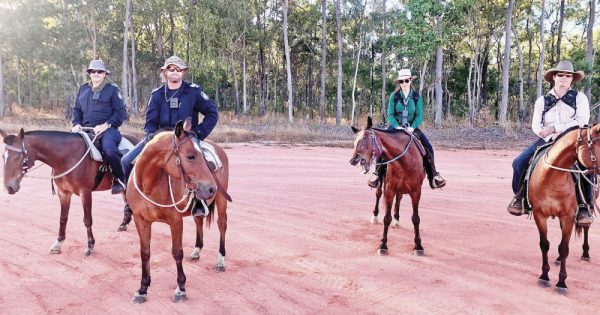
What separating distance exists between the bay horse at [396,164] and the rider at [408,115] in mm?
548

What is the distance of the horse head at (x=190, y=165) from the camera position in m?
3.94

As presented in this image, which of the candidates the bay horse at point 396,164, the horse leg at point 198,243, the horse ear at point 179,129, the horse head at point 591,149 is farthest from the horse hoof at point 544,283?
the horse ear at point 179,129

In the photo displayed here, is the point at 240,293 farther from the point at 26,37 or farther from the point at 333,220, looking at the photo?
the point at 26,37

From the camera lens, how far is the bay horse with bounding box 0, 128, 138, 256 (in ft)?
18.1

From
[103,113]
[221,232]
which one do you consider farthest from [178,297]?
[103,113]

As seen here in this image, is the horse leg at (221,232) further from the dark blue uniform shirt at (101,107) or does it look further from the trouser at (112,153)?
the dark blue uniform shirt at (101,107)

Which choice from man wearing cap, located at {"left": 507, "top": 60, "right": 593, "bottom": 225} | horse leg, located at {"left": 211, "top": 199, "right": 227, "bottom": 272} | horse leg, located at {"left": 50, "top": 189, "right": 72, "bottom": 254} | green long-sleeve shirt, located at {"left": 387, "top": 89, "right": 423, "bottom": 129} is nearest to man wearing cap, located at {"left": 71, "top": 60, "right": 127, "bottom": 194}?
horse leg, located at {"left": 50, "top": 189, "right": 72, "bottom": 254}

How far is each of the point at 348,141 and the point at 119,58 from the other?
29.4 m

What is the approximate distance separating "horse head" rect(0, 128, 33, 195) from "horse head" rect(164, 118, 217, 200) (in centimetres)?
267

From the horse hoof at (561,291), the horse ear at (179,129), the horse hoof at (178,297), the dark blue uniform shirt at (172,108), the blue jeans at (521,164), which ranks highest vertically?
the dark blue uniform shirt at (172,108)

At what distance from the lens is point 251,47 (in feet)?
151

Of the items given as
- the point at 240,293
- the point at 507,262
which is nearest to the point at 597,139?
the point at 507,262

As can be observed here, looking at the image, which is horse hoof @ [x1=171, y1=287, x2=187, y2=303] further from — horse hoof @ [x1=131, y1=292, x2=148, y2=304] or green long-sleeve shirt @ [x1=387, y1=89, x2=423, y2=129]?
green long-sleeve shirt @ [x1=387, y1=89, x2=423, y2=129]

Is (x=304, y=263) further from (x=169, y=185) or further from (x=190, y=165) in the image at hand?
(x=190, y=165)
